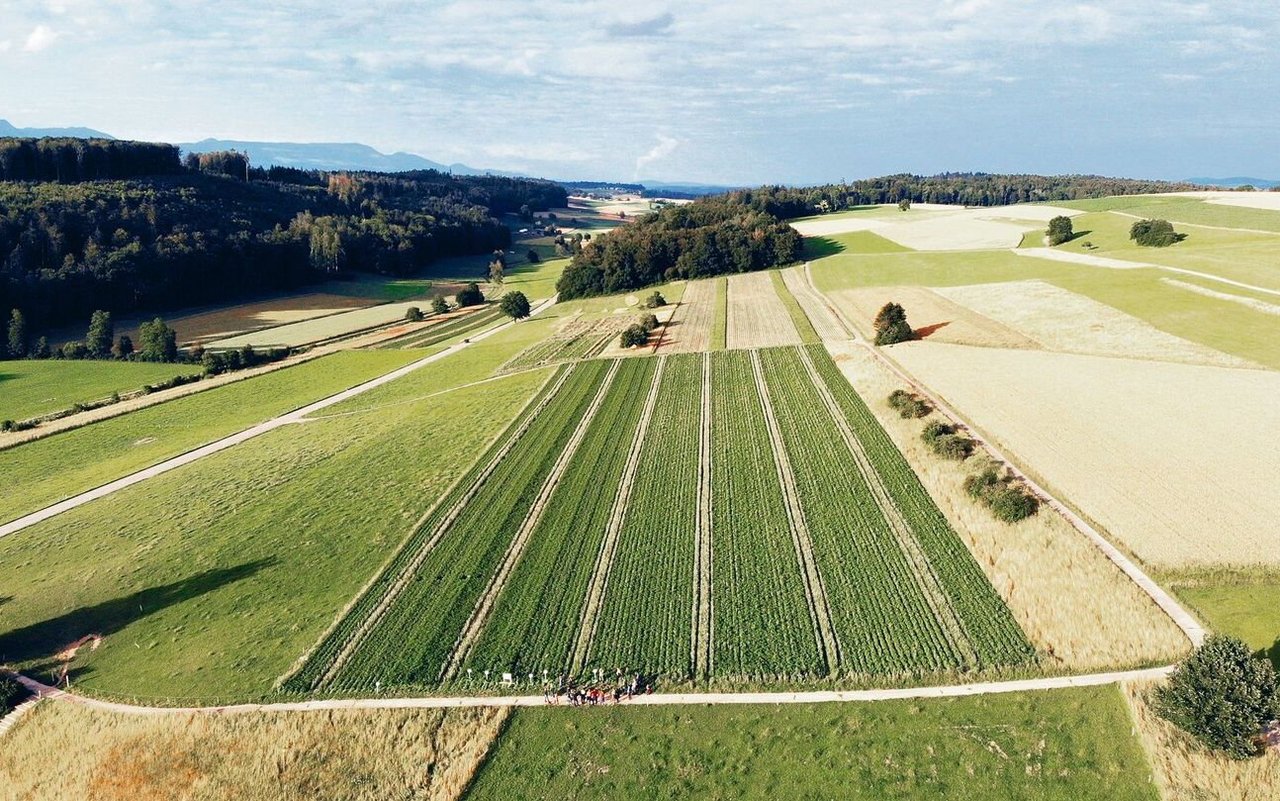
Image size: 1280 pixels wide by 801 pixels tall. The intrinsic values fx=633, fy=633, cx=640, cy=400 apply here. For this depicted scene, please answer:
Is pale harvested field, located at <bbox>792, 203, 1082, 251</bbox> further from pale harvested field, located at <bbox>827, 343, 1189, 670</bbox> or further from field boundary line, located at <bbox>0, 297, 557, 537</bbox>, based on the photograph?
pale harvested field, located at <bbox>827, 343, 1189, 670</bbox>

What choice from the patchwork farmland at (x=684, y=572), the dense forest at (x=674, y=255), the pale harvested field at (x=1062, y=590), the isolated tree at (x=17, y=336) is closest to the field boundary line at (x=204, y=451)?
the patchwork farmland at (x=684, y=572)

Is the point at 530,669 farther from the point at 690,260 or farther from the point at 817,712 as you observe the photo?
the point at 690,260

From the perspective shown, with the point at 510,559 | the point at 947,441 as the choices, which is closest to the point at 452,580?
the point at 510,559

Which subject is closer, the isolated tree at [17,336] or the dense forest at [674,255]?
the isolated tree at [17,336]

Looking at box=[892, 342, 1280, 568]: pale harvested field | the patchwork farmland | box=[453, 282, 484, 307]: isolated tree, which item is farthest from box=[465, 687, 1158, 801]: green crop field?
box=[453, 282, 484, 307]: isolated tree

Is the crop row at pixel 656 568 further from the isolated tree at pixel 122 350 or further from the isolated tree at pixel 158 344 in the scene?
the isolated tree at pixel 122 350

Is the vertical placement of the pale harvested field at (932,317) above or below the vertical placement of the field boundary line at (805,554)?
above
